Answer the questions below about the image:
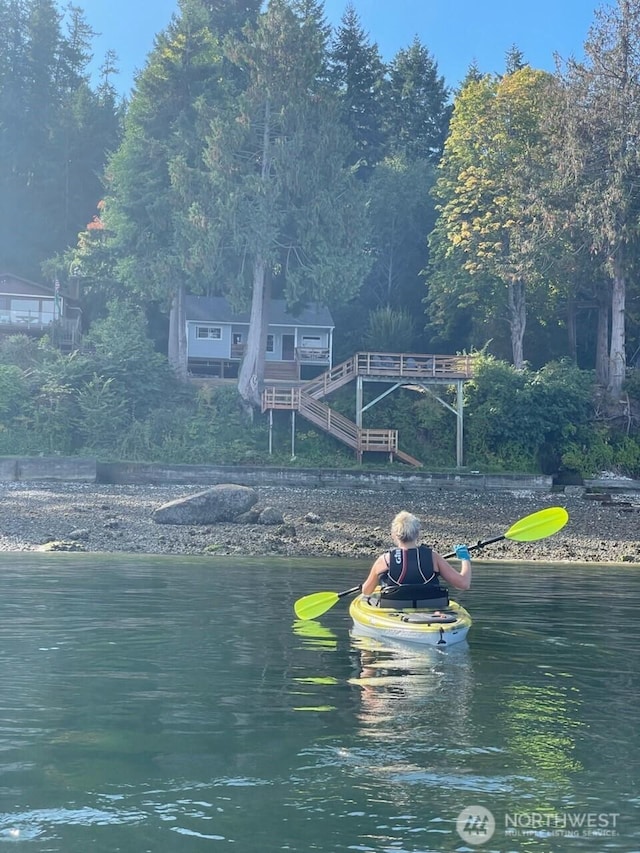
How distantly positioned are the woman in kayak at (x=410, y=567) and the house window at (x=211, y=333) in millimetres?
39784

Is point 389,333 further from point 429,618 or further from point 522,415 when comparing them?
point 429,618

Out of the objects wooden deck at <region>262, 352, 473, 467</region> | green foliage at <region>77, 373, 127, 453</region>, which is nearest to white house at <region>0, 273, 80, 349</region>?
green foliage at <region>77, 373, 127, 453</region>

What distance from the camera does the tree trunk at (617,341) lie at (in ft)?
142

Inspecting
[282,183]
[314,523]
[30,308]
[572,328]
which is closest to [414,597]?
[314,523]

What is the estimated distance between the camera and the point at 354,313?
5500 centimetres

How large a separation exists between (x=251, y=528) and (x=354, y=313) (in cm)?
2953

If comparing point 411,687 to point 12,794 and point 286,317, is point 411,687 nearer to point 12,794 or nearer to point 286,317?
point 12,794

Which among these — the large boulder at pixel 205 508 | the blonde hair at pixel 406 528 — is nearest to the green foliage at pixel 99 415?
the large boulder at pixel 205 508

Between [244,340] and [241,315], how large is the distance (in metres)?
1.36

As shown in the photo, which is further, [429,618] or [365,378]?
[365,378]

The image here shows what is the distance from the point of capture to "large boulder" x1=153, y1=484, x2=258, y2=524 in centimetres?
2749

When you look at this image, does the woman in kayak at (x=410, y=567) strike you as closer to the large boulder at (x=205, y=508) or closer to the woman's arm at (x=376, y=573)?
the woman's arm at (x=376, y=573)

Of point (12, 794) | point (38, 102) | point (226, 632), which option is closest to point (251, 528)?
point (226, 632)

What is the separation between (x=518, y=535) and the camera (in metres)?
15.1
